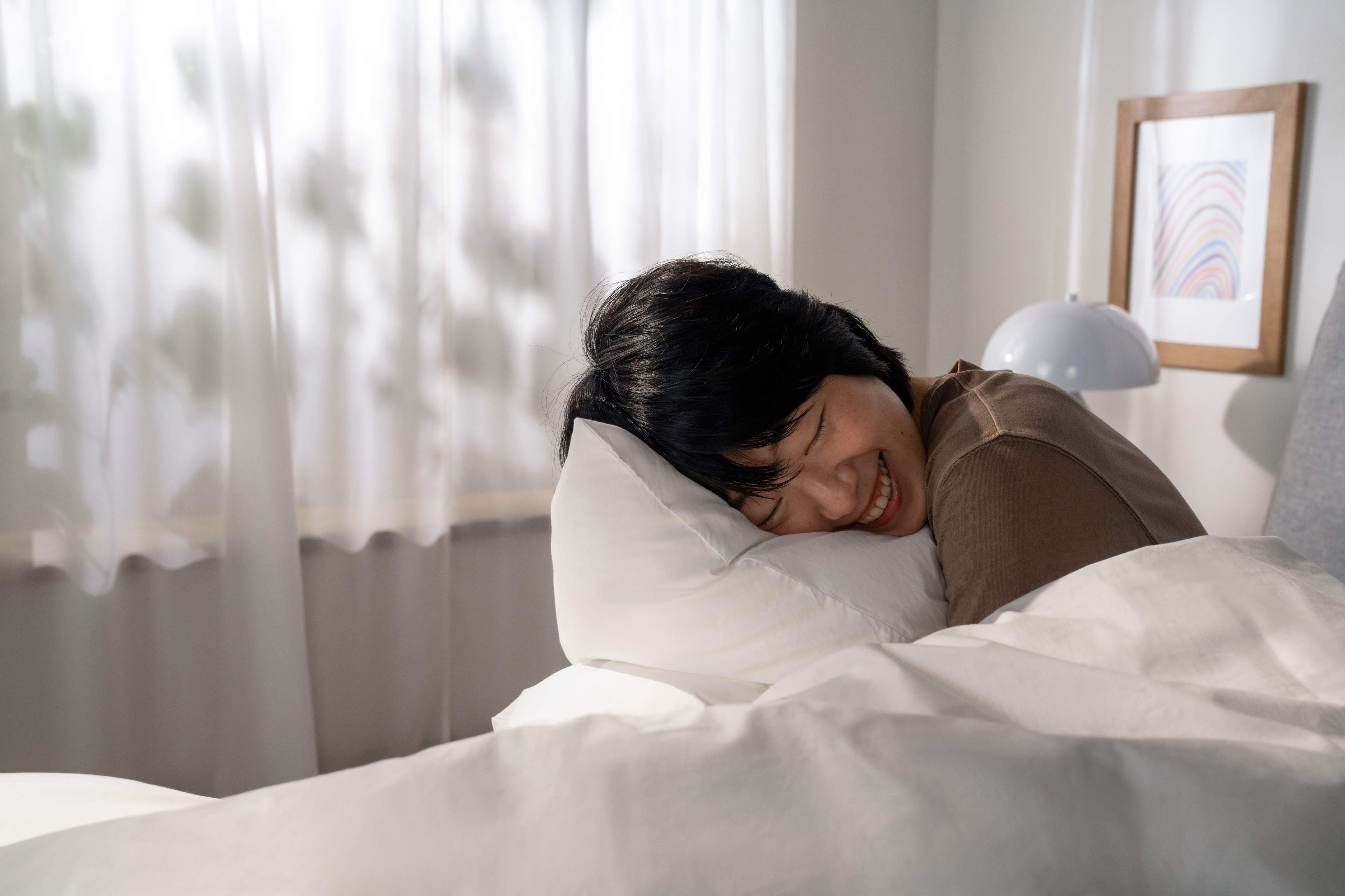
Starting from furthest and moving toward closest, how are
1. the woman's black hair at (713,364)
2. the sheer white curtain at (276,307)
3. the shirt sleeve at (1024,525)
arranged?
the sheer white curtain at (276,307) → the woman's black hair at (713,364) → the shirt sleeve at (1024,525)

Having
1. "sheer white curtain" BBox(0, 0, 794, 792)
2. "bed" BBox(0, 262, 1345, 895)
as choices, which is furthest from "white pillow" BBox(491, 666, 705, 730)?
"sheer white curtain" BBox(0, 0, 794, 792)

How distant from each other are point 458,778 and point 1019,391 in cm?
78

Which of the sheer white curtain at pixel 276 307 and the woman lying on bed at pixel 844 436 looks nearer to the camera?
the woman lying on bed at pixel 844 436

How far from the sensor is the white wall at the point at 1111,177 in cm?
216

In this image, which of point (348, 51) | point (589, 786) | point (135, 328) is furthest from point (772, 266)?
point (589, 786)

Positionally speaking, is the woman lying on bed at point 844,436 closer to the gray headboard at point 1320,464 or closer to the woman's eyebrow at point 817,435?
the woman's eyebrow at point 817,435

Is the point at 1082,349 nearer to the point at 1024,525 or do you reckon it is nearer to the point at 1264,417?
the point at 1264,417

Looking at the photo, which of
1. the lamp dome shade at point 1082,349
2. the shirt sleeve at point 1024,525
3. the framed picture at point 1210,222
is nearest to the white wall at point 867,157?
the framed picture at point 1210,222

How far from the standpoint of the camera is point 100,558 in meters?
1.93

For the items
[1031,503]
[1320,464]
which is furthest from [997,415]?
[1320,464]

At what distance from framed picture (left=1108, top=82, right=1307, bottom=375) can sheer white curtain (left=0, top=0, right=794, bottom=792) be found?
119 centimetres

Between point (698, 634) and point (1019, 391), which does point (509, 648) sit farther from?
point (1019, 391)

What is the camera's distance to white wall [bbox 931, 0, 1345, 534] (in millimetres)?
2156

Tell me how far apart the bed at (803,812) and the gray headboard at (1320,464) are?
139 cm
